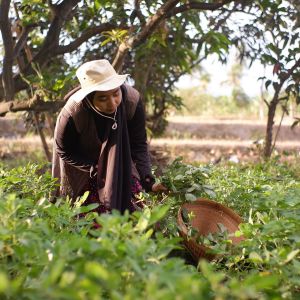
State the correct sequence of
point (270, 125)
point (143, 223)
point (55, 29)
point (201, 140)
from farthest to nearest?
point (201, 140) < point (270, 125) < point (55, 29) < point (143, 223)

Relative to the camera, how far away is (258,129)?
34.9ft

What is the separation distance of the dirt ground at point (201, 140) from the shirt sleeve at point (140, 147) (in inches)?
177

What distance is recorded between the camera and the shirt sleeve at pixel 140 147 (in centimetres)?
270

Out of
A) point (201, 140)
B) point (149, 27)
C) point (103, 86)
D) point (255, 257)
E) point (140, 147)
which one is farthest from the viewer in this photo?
point (201, 140)

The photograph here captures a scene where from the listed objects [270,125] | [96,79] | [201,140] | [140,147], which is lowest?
[201,140]

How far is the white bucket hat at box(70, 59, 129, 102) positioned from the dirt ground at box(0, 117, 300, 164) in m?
4.84

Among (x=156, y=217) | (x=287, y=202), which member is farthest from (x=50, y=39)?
(x=156, y=217)

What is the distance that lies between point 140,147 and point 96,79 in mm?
590

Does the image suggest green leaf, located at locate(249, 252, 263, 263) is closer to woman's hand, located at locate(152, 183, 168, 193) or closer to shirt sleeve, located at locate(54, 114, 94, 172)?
woman's hand, located at locate(152, 183, 168, 193)

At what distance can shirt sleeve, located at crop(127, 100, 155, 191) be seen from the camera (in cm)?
270

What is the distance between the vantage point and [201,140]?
9.91m

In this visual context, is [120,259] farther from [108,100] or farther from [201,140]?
[201,140]

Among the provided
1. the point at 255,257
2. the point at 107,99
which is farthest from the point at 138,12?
the point at 255,257

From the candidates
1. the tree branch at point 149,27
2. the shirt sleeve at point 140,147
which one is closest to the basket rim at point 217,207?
the shirt sleeve at point 140,147
